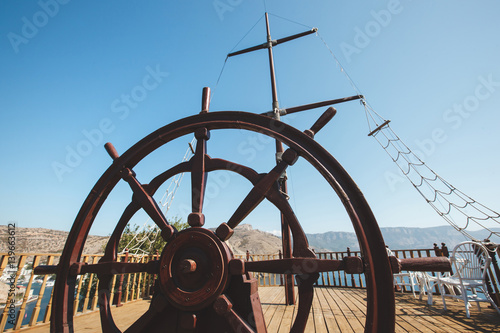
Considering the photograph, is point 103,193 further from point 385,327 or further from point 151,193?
point 385,327

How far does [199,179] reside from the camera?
5.53 feet

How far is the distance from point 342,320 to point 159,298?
291cm

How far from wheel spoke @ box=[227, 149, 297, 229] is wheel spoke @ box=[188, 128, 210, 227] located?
25cm

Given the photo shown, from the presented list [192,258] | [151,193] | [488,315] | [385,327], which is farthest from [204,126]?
[488,315]

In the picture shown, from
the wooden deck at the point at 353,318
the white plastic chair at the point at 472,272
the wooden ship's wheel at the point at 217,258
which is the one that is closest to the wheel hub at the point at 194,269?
the wooden ship's wheel at the point at 217,258

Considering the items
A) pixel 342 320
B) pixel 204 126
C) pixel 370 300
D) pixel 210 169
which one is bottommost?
pixel 342 320

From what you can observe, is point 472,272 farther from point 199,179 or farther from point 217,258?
point 199,179

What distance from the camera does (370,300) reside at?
3.68ft

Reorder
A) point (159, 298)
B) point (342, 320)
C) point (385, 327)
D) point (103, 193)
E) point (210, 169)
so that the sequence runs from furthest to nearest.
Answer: point (342, 320)
point (103, 193)
point (210, 169)
point (159, 298)
point (385, 327)

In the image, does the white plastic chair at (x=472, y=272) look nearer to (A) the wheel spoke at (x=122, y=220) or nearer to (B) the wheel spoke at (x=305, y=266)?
Result: (B) the wheel spoke at (x=305, y=266)

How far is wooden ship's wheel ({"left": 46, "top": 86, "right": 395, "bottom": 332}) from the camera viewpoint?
1219 millimetres

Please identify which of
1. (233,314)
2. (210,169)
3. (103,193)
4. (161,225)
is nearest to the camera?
(233,314)

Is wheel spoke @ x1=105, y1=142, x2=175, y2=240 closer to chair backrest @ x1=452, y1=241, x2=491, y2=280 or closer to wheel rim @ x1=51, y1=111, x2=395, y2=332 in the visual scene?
wheel rim @ x1=51, y1=111, x2=395, y2=332

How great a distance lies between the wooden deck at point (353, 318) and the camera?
2.86 m
